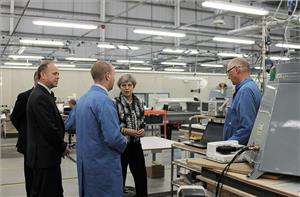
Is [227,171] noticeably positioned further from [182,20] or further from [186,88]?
[182,20]

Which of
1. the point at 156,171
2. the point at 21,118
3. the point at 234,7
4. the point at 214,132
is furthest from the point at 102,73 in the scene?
the point at 234,7

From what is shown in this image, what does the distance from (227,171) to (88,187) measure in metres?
0.85

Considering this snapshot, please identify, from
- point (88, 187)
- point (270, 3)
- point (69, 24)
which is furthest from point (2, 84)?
point (270, 3)

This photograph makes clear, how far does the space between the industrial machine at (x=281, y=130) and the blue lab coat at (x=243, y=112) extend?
1.58ft

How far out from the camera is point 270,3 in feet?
34.6

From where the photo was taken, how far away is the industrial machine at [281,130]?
1.51 metres

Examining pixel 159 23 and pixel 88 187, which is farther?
pixel 159 23

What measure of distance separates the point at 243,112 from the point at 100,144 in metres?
0.96

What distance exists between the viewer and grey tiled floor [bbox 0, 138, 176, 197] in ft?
12.8

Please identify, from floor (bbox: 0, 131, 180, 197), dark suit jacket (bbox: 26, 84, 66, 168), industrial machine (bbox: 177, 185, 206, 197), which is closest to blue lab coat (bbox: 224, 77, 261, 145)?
industrial machine (bbox: 177, 185, 206, 197)

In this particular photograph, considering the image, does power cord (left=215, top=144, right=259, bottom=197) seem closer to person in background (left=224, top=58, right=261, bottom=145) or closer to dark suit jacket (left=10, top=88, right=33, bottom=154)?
person in background (left=224, top=58, right=261, bottom=145)

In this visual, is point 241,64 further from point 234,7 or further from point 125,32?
point 125,32

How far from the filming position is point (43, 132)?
2328mm

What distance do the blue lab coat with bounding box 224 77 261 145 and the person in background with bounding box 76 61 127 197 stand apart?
78 centimetres
